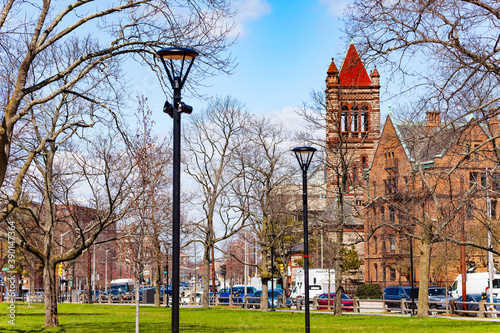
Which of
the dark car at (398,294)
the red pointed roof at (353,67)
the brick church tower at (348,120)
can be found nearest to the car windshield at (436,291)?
the dark car at (398,294)

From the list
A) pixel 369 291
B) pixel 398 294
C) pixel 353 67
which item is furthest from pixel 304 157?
pixel 369 291

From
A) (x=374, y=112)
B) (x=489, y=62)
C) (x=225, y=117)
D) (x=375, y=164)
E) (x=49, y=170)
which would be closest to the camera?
(x=489, y=62)

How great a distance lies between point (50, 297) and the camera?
1005 inches

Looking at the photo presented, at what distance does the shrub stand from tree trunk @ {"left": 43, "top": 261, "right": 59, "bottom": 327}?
170ft

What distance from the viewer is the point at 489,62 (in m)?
13.9

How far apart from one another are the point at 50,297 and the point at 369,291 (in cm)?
5314

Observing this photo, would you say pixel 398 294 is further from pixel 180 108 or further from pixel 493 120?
pixel 180 108

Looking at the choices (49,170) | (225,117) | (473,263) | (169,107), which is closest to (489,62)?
(169,107)

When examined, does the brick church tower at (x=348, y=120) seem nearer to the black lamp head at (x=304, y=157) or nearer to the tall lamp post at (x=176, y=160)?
the black lamp head at (x=304, y=157)

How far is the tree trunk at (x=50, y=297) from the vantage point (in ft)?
82.9

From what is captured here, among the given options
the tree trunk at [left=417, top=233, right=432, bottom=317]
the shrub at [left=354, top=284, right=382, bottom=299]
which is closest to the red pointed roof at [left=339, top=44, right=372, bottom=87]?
the tree trunk at [left=417, top=233, right=432, bottom=317]

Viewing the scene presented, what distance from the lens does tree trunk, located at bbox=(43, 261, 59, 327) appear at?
25.3m

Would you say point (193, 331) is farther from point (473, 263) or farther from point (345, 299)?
point (473, 263)

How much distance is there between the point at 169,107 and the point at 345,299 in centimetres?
4225
